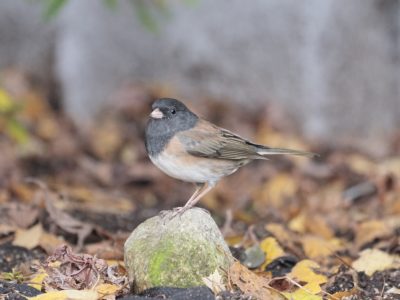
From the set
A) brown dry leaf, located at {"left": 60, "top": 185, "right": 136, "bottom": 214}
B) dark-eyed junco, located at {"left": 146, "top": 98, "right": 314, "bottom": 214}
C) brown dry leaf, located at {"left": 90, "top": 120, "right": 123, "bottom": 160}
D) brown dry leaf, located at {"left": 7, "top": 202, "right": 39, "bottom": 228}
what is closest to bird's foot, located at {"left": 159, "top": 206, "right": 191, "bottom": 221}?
dark-eyed junco, located at {"left": 146, "top": 98, "right": 314, "bottom": 214}

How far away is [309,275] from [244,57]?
3615 millimetres

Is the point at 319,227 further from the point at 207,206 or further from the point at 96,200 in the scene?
the point at 96,200

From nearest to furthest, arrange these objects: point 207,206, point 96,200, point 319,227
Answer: point 319,227, point 96,200, point 207,206

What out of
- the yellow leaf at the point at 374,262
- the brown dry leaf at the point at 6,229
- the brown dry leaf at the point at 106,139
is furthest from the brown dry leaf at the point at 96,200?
the yellow leaf at the point at 374,262

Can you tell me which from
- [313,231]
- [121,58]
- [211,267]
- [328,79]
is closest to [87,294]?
[211,267]

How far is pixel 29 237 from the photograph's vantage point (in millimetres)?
4090

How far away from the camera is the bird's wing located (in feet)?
13.3

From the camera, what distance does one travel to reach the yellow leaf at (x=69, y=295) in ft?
9.87

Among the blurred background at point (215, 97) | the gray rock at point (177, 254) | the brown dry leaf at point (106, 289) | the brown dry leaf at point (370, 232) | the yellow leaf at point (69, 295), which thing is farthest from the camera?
the blurred background at point (215, 97)

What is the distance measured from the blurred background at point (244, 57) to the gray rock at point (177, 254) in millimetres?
3091

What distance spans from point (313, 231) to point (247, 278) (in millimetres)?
1598

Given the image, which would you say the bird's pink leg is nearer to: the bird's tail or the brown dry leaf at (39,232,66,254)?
the bird's tail

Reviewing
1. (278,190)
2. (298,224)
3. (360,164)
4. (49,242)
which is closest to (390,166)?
(360,164)

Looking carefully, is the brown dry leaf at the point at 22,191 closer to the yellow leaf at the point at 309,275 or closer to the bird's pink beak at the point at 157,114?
the bird's pink beak at the point at 157,114
